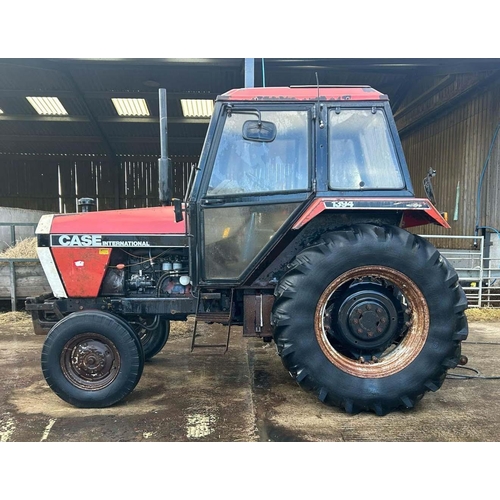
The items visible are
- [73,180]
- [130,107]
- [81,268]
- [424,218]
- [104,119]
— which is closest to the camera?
[424,218]

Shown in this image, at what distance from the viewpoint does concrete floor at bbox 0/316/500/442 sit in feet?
8.30

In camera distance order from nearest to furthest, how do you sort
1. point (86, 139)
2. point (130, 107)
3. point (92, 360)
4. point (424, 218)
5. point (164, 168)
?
1. point (164, 168)
2. point (92, 360)
3. point (424, 218)
4. point (130, 107)
5. point (86, 139)

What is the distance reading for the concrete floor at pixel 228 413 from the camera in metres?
2.53

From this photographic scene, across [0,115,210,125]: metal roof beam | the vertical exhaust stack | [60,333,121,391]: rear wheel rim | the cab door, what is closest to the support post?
the cab door

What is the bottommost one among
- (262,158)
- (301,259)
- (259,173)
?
(301,259)

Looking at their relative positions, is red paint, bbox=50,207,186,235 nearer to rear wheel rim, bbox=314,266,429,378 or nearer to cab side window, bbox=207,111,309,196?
cab side window, bbox=207,111,309,196

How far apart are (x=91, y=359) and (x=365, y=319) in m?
2.09

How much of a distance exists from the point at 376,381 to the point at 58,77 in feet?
31.0

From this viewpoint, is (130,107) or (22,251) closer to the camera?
(22,251)

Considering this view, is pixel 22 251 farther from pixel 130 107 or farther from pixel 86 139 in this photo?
pixel 86 139

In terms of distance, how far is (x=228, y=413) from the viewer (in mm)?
2820

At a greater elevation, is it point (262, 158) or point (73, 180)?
point (73, 180)

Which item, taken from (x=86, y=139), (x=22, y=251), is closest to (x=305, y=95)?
(x=22, y=251)

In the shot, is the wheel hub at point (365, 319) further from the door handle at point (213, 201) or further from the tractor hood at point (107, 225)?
the tractor hood at point (107, 225)
